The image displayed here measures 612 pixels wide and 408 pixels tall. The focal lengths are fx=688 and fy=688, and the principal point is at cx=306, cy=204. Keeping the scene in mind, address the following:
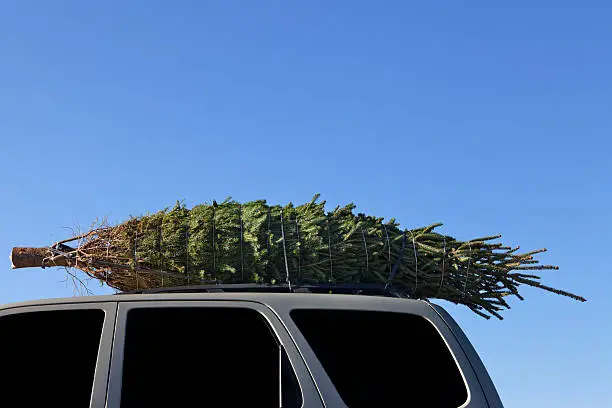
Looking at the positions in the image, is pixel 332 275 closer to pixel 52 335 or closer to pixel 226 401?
pixel 226 401

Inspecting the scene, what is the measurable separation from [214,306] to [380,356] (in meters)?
0.98

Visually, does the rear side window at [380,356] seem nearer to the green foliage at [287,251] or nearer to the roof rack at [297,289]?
the roof rack at [297,289]

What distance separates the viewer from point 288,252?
507cm

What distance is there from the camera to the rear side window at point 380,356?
3.70 metres

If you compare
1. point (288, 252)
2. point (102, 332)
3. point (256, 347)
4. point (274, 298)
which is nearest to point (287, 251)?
point (288, 252)

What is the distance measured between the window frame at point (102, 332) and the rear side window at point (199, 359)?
12 centimetres

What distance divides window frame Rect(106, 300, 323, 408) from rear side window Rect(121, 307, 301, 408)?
0.06m

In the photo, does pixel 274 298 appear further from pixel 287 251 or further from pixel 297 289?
pixel 287 251

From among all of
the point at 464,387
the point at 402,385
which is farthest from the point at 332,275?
the point at 464,387

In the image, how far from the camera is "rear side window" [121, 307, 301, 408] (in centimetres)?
400

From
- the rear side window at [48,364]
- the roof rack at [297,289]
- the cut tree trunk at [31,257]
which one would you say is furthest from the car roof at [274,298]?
the cut tree trunk at [31,257]

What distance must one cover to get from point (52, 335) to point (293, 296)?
72.2 inches

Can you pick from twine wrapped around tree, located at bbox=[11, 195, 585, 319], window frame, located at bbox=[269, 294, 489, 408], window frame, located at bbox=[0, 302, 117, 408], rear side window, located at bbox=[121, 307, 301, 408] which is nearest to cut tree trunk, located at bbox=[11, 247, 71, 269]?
twine wrapped around tree, located at bbox=[11, 195, 585, 319]

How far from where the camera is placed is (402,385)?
3799mm
